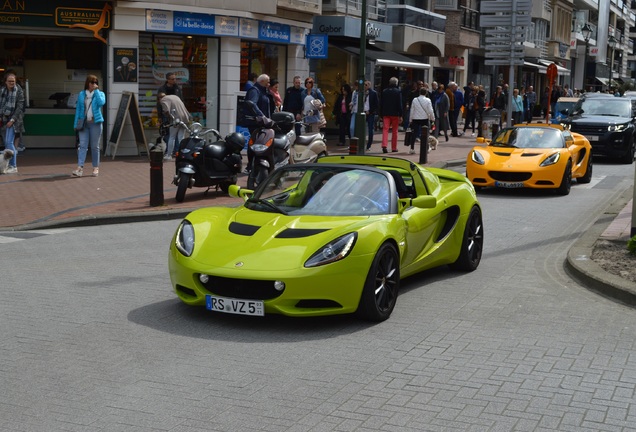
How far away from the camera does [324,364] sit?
6.37m

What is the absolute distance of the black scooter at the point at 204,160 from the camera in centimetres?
1491

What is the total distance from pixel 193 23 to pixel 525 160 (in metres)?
10.1

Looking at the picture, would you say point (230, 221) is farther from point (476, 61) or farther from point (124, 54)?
point (476, 61)

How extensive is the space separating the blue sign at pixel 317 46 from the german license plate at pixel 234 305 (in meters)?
21.1

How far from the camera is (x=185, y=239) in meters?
7.77

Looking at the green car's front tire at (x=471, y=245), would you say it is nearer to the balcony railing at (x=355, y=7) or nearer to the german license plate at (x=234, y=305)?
the german license plate at (x=234, y=305)

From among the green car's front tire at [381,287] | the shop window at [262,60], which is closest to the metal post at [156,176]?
the green car's front tire at [381,287]

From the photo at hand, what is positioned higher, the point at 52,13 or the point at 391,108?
the point at 52,13

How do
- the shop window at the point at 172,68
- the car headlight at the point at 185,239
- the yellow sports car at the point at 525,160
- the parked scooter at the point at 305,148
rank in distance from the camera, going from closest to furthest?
the car headlight at the point at 185,239 < the yellow sports car at the point at 525,160 < the parked scooter at the point at 305,148 < the shop window at the point at 172,68

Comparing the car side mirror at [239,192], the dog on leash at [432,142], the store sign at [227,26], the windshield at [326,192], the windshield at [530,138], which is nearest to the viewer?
the windshield at [326,192]

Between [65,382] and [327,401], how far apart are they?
1.61 metres

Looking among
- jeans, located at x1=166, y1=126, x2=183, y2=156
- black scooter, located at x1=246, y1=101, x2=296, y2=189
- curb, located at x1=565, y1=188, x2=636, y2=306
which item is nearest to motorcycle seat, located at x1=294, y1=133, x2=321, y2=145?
black scooter, located at x1=246, y1=101, x2=296, y2=189

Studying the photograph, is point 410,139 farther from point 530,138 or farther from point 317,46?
point 530,138

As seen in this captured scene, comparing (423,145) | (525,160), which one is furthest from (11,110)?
(525,160)
